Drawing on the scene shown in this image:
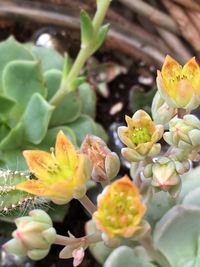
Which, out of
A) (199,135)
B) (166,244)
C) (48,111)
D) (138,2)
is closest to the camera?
(199,135)

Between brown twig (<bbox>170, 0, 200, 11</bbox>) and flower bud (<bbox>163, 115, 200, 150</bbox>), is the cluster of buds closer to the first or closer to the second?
flower bud (<bbox>163, 115, 200, 150</bbox>)

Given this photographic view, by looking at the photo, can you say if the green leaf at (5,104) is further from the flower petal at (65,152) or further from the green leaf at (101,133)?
the flower petal at (65,152)

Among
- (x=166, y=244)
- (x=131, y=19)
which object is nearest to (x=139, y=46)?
(x=131, y=19)

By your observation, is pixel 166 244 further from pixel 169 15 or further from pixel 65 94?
pixel 169 15

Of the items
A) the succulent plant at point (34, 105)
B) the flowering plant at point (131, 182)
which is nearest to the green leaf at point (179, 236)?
the flowering plant at point (131, 182)

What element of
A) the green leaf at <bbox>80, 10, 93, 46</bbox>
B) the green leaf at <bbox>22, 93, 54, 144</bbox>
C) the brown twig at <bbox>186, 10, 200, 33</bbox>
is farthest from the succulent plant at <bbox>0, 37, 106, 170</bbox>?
the brown twig at <bbox>186, 10, 200, 33</bbox>

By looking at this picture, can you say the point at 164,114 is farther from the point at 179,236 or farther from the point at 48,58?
the point at 48,58

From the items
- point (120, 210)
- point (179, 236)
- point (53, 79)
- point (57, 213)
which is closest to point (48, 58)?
point (53, 79)
